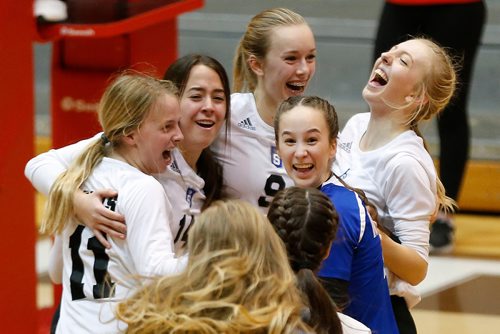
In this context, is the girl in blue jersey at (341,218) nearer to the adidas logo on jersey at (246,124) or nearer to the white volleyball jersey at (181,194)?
the white volleyball jersey at (181,194)

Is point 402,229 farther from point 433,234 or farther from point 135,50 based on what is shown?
point 433,234

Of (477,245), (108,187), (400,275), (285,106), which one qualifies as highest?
(285,106)

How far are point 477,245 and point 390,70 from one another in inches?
120

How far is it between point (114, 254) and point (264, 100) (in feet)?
2.83

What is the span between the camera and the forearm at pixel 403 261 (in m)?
2.66

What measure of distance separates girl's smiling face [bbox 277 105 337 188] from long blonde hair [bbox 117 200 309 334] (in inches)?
20.0

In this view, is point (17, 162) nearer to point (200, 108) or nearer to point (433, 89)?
point (200, 108)

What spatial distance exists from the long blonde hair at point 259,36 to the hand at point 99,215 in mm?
840

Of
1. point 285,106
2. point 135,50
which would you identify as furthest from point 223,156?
point 135,50

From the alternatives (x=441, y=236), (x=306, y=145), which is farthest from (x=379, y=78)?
(x=441, y=236)

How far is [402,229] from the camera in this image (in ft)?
9.04

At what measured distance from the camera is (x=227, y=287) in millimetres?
2047

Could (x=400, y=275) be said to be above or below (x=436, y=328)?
above

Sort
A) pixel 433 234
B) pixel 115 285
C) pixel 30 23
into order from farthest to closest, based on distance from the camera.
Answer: pixel 433 234 < pixel 30 23 < pixel 115 285
